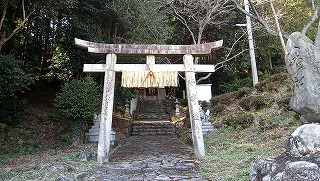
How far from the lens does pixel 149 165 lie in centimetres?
704

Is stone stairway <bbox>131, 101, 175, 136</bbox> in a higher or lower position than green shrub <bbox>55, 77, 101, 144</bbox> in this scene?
lower

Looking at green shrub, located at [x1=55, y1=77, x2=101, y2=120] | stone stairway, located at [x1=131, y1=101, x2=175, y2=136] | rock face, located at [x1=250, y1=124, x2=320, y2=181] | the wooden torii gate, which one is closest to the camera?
rock face, located at [x1=250, y1=124, x2=320, y2=181]

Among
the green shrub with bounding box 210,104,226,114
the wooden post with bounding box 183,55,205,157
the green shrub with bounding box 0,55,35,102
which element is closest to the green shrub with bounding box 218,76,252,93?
the green shrub with bounding box 210,104,226,114

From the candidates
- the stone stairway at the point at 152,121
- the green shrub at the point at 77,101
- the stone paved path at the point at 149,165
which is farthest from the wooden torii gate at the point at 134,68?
the stone stairway at the point at 152,121

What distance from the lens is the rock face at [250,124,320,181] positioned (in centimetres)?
405

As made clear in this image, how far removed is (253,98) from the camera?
12.7 m

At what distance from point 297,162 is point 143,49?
5.09m

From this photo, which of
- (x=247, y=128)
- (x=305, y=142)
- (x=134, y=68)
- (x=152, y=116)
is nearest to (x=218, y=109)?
(x=247, y=128)

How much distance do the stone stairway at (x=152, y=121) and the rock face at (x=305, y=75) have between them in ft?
31.9

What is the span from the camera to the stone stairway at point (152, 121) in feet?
47.2

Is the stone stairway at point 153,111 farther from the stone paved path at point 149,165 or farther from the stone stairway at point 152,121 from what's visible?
the stone paved path at point 149,165

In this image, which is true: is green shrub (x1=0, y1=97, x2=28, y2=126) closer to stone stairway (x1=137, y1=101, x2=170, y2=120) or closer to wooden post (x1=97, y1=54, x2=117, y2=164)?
wooden post (x1=97, y1=54, x2=117, y2=164)

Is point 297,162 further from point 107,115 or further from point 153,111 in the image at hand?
point 153,111

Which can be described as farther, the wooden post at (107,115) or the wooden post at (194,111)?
the wooden post at (194,111)
